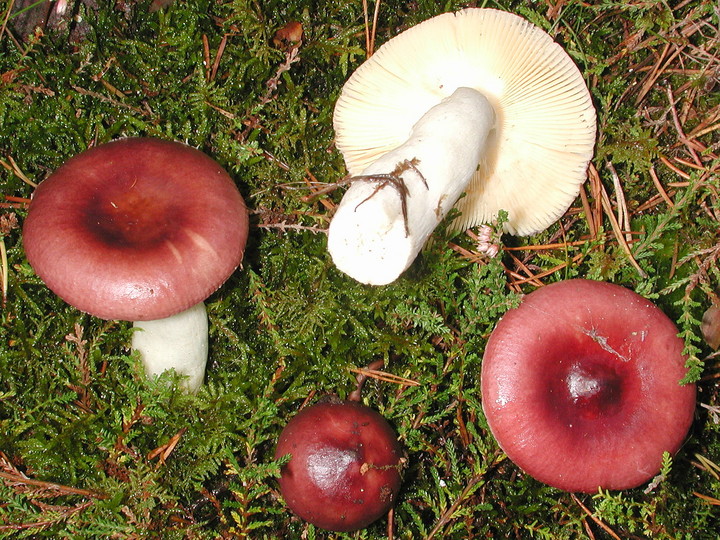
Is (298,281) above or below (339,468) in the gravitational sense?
above

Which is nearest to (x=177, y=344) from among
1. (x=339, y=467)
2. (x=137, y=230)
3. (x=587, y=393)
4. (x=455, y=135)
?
(x=137, y=230)

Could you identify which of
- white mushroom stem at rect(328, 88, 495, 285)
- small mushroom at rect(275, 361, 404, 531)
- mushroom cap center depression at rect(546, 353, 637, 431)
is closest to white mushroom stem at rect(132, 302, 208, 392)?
small mushroom at rect(275, 361, 404, 531)

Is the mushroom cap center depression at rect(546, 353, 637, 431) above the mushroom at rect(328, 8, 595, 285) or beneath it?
beneath

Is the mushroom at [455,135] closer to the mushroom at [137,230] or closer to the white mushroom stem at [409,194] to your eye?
the white mushroom stem at [409,194]

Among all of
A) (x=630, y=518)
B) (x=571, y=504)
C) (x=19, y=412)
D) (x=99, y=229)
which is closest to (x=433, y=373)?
(x=571, y=504)

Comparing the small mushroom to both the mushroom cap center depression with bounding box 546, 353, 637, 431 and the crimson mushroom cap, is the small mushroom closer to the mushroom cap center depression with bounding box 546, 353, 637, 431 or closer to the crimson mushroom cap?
the crimson mushroom cap

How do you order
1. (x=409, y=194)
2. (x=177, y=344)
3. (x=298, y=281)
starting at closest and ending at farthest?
(x=409, y=194), (x=177, y=344), (x=298, y=281)

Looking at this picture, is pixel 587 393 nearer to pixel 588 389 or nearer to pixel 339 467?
pixel 588 389
